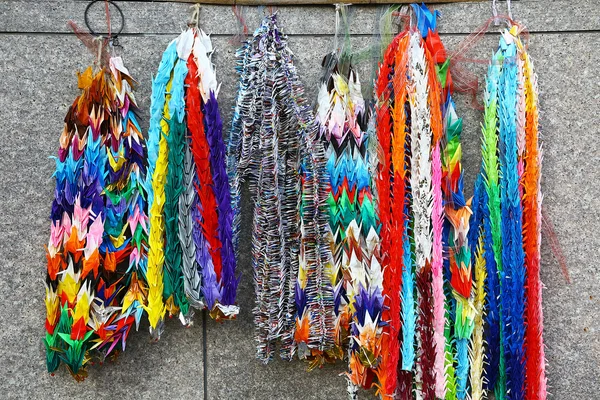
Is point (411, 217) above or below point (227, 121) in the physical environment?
below

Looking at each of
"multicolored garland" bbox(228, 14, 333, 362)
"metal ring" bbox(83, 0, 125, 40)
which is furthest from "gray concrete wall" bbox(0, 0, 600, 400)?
"multicolored garland" bbox(228, 14, 333, 362)

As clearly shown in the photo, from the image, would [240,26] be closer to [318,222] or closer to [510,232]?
[318,222]

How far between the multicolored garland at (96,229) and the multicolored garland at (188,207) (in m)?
0.06

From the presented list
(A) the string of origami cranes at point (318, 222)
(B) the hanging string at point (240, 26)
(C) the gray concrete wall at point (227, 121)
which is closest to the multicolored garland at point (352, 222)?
(A) the string of origami cranes at point (318, 222)

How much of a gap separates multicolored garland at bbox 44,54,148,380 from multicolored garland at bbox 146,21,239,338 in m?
0.06

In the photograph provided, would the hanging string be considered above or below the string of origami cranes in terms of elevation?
above

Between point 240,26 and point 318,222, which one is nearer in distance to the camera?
point 318,222

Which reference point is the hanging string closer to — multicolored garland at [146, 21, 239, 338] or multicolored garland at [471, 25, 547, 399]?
multicolored garland at [146, 21, 239, 338]

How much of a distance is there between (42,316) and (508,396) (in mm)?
1609

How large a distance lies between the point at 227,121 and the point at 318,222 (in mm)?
507

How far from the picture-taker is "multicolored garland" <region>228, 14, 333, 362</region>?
66.4 inches

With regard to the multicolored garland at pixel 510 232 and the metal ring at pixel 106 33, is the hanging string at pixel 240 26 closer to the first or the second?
the metal ring at pixel 106 33

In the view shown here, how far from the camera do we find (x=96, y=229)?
167 centimetres

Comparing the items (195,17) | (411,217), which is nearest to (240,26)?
(195,17)
